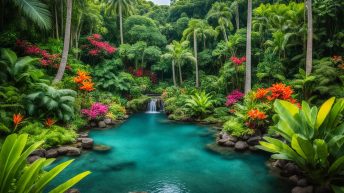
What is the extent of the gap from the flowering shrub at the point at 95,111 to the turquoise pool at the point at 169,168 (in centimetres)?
A: 172

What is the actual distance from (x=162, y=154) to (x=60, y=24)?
12.9 meters

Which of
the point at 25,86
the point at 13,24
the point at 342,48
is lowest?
the point at 25,86

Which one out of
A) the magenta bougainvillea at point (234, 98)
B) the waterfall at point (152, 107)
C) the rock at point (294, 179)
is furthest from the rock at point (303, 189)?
the waterfall at point (152, 107)

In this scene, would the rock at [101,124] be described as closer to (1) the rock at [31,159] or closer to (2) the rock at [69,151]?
(2) the rock at [69,151]

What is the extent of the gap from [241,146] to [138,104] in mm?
11194

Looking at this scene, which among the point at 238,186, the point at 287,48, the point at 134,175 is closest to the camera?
the point at 238,186

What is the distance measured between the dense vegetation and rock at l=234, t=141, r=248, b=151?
1.76 ft

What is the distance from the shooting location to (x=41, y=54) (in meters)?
14.6

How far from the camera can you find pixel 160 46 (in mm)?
27469

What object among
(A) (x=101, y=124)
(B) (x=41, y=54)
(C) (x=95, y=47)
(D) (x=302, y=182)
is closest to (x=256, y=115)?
(D) (x=302, y=182)

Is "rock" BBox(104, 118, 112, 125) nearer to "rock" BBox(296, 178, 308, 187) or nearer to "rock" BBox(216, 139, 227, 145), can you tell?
"rock" BBox(216, 139, 227, 145)

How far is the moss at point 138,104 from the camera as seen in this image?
1950 cm

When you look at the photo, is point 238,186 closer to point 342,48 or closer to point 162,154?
point 162,154

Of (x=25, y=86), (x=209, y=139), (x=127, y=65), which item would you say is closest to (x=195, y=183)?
(x=209, y=139)
